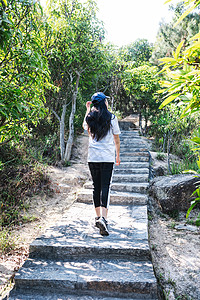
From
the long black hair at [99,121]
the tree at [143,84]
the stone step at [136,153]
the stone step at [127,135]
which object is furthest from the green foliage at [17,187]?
the tree at [143,84]

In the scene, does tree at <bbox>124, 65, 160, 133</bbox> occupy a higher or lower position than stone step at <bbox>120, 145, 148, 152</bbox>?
higher

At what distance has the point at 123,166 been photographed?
19.5 feet

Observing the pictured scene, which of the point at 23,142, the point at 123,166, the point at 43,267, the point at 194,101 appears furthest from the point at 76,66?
the point at 194,101

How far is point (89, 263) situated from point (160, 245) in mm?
1112

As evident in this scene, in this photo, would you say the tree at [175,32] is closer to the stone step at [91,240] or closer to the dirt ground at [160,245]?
the dirt ground at [160,245]

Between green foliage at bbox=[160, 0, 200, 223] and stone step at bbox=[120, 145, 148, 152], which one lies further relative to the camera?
stone step at bbox=[120, 145, 148, 152]

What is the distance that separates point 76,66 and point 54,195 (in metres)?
3.92

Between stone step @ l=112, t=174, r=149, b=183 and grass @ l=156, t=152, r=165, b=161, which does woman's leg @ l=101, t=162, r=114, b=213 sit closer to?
stone step @ l=112, t=174, r=149, b=183

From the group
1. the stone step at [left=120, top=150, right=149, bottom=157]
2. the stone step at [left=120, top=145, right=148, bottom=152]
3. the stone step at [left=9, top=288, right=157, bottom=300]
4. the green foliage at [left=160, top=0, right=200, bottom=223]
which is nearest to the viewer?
the green foliage at [left=160, top=0, right=200, bottom=223]

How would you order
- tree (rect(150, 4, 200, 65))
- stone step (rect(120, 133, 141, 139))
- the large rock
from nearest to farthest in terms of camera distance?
the large rock, stone step (rect(120, 133, 141, 139)), tree (rect(150, 4, 200, 65))

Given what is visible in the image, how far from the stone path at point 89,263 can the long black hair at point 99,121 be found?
4.05ft

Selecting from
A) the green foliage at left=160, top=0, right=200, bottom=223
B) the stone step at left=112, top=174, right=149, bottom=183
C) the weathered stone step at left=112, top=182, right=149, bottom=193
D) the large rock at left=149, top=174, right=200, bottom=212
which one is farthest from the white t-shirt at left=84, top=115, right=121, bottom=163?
the stone step at left=112, top=174, right=149, bottom=183

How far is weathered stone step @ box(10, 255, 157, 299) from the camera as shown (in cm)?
213

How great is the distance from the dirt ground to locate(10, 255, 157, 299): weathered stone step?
0.22 m
